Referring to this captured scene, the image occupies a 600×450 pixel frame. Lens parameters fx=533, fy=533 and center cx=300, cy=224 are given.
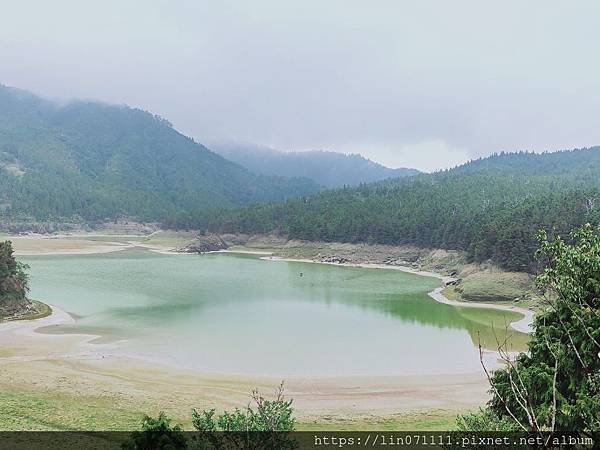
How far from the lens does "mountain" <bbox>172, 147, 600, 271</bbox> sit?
79.2 meters

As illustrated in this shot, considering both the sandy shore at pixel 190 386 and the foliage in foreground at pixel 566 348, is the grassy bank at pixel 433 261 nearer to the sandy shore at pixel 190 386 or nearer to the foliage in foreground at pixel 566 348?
the sandy shore at pixel 190 386

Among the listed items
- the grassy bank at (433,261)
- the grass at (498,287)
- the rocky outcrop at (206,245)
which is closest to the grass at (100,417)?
the grassy bank at (433,261)

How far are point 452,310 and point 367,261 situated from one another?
56333 millimetres

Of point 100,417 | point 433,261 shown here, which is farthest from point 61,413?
point 433,261

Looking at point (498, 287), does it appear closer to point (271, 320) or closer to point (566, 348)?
point (271, 320)

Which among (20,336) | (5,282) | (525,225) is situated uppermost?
(525,225)

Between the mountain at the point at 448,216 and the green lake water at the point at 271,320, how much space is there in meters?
14.0

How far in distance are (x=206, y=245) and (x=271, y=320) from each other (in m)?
91.4

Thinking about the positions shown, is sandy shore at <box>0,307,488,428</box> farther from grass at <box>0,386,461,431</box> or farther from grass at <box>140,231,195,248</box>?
grass at <box>140,231,195,248</box>

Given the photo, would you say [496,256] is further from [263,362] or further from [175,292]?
[263,362]

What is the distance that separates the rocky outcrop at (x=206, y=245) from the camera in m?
134

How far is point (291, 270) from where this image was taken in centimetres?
9825

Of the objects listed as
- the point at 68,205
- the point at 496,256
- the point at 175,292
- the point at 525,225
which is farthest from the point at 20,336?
the point at 68,205

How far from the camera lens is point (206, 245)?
5423 inches
